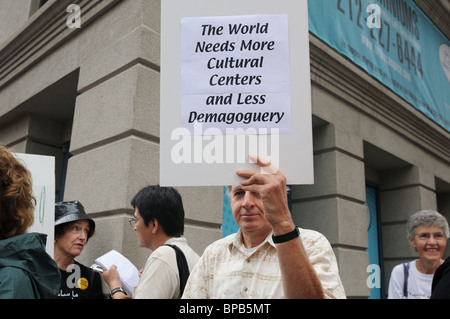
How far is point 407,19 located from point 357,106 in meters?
2.75

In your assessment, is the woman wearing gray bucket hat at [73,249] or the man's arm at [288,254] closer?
the man's arm at [288,254]

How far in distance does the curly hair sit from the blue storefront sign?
5210 mm

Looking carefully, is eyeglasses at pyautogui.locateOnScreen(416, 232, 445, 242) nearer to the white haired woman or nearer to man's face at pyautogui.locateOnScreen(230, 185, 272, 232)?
the white haired woman

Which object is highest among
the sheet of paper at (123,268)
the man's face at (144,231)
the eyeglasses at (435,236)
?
the eyeglasses at (435,236)

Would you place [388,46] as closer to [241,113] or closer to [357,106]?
[357,106]

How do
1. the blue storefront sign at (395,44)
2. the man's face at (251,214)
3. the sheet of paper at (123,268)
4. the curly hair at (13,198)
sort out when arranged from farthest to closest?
the blue storefront sign at (395,44), the sheet of paper at (123,268), the man's face at (251,214), the curly hair at (13,198)

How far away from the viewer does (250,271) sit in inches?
71.5

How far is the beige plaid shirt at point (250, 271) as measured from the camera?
5.58 ft

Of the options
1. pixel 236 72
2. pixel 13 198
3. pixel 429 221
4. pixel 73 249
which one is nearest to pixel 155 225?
pixel 13 198

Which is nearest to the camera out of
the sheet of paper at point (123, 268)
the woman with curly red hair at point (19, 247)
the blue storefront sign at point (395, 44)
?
the woman with curly red hair at point (19, 247)

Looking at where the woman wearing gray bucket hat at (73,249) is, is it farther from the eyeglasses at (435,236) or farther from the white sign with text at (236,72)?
the eyeglasses at (435,236)

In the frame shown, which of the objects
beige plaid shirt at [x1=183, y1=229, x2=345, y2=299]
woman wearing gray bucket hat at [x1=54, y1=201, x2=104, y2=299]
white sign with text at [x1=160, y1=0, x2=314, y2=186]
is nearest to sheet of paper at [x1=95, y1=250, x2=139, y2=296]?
woman wearing gray bucket hat at [x1=54, y1=201, x2=104, y2=299]

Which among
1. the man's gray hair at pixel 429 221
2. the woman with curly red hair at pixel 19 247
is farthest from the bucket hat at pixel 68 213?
the man's gray hair at pixel 429 221

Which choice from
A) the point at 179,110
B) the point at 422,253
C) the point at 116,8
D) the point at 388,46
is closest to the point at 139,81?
the point at 116,8
